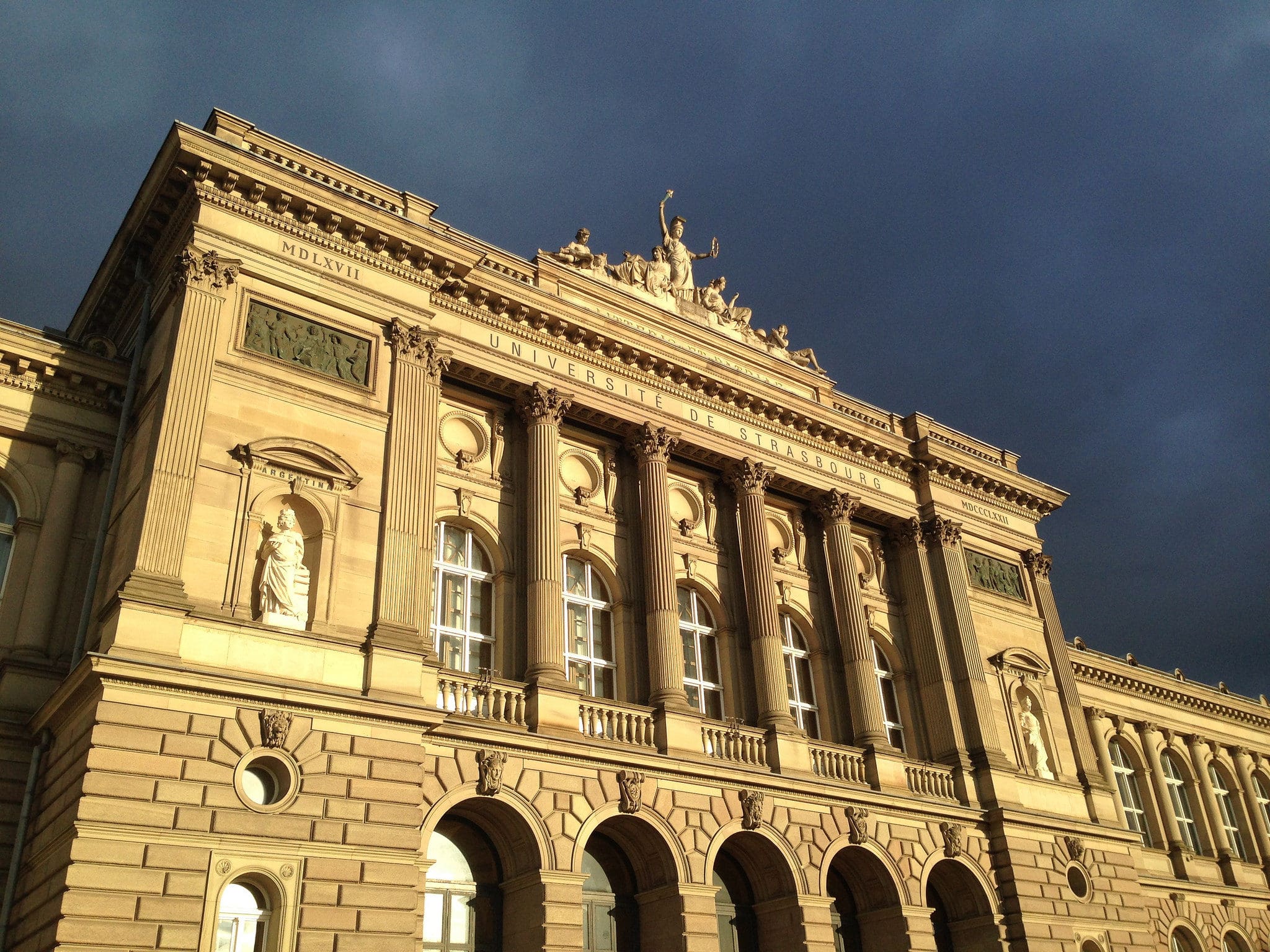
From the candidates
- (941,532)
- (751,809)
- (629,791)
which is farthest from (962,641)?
(629,791)

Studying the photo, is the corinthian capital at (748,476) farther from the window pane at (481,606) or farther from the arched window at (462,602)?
the window pane at (481,606)

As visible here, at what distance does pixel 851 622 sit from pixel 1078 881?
8204 mm

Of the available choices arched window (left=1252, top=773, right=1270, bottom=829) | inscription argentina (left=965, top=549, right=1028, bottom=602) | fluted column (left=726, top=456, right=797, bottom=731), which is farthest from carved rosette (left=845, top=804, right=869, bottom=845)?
arched window (left=1252, top=773, right=1270, bottom=829)

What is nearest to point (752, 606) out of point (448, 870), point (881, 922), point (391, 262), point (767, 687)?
point (767, 687)

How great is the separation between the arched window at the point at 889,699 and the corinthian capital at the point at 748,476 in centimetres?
502

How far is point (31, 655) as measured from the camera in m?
18.4

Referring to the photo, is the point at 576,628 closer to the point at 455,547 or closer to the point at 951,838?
the point at 455,547

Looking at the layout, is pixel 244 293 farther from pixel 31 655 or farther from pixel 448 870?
pixel 448 870

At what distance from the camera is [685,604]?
83.0 ft

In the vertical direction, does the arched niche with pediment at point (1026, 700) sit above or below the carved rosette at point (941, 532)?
below

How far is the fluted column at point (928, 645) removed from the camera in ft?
88.5

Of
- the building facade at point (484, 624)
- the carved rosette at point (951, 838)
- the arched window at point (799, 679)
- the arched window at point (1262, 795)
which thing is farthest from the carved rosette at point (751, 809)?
the arched window at point (1262, 795)

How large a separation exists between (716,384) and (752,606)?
5218mm

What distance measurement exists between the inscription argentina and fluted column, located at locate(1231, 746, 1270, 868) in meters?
16.9
